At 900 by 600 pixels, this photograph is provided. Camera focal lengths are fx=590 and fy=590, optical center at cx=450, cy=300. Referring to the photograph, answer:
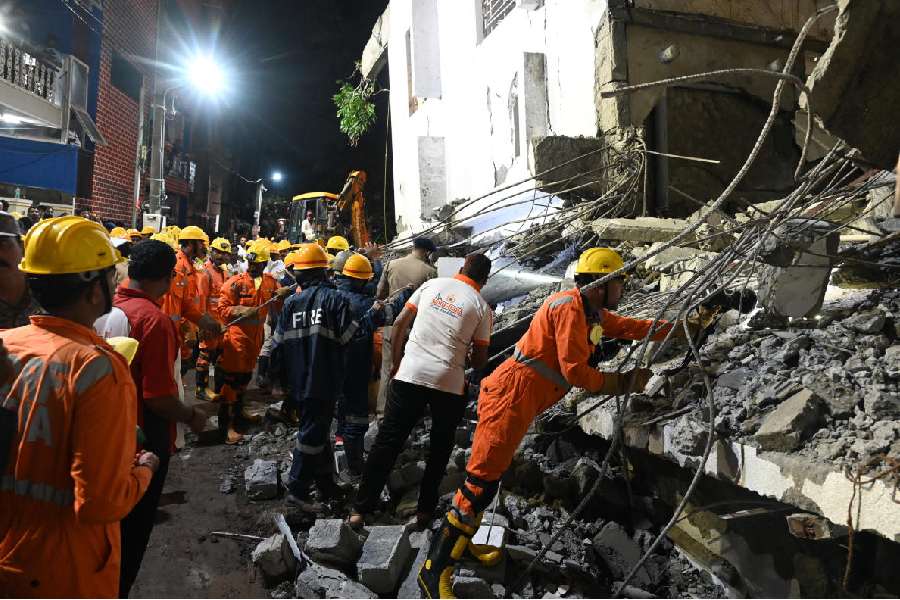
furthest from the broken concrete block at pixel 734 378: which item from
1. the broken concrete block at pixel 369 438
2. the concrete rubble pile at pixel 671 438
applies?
the broken concrete block at pixel 369 438

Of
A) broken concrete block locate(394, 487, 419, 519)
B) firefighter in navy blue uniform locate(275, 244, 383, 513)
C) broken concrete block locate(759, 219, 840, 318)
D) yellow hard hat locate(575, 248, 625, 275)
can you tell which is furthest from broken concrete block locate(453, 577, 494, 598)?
broken concrete block locate(759, 219, 840, 318)

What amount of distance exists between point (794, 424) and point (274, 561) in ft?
10.0

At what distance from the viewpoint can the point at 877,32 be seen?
2.43 metres

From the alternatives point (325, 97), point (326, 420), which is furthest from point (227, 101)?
point (326, 420)

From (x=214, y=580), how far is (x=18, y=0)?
568 inches

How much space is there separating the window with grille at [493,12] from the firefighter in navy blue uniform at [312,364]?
7135 mm

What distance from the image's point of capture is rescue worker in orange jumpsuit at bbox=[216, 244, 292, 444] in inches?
257

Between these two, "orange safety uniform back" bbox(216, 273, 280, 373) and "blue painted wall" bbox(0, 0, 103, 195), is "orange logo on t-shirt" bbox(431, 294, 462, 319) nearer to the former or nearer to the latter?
"orange safety uniform back" bbox(216, 273, 280, 373)

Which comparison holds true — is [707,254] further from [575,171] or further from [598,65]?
[598,65]

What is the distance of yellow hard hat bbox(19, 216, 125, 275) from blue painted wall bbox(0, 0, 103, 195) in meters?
13.8

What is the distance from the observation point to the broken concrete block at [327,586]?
11.4 feet

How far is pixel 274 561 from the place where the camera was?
3707 mm

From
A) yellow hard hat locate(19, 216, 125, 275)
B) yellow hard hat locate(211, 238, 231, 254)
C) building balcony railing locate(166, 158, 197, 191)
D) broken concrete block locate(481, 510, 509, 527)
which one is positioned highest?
building balcony railing locate(166, 158, 197, 191)

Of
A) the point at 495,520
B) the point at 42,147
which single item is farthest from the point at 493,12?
the point at 42,147
